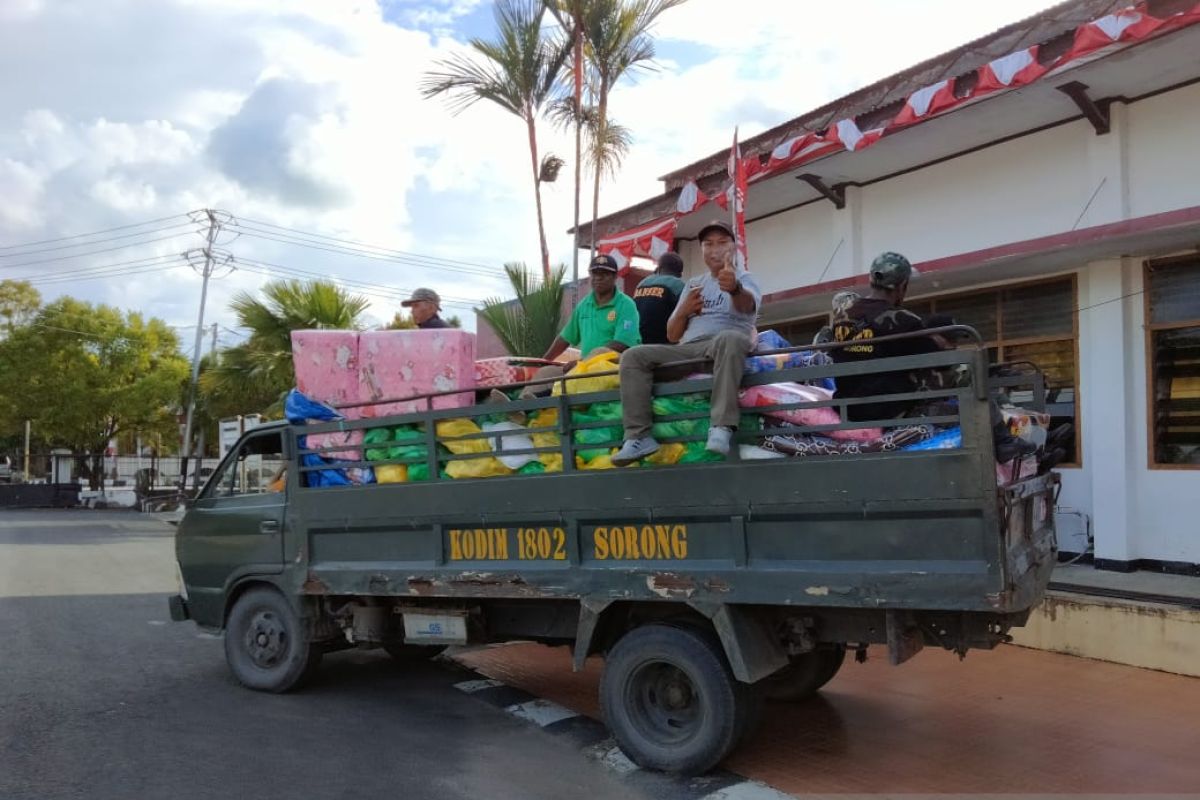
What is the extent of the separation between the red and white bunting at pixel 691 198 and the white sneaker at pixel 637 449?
6.63 metres

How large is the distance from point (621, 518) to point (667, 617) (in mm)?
575

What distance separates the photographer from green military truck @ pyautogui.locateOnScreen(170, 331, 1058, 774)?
12.1 feet

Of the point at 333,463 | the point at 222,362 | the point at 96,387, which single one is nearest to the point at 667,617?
the point at 333,463

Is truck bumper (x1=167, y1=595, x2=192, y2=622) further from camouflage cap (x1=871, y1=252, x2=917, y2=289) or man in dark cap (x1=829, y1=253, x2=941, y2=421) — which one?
camouflage cap (x1=871, y1=252, x2=917, y2=289)

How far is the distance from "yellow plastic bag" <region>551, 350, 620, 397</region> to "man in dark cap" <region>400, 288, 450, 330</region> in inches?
68.0

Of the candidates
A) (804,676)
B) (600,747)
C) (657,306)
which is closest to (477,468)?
(657,306)

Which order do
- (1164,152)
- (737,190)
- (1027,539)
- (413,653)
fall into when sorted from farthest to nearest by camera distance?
1. (737,190)
2. (1164,152)
3. (413,653)
4. (1027,539)

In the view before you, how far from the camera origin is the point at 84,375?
1238 inches

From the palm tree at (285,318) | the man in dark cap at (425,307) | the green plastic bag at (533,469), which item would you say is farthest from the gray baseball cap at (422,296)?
the palm tree at (285,318)

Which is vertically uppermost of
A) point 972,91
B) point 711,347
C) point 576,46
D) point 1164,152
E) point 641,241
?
point 576,46

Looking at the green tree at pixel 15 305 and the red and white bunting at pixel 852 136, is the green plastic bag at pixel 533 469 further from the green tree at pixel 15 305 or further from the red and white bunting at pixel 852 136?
the green tree at pixel 15 305

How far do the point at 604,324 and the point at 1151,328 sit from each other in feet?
16.4

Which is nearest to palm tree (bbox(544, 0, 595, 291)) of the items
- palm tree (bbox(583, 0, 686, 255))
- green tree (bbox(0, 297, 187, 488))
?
palm tree (bbox(583, 0, 686, 255))

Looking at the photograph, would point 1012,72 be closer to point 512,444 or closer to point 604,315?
point 604,315
